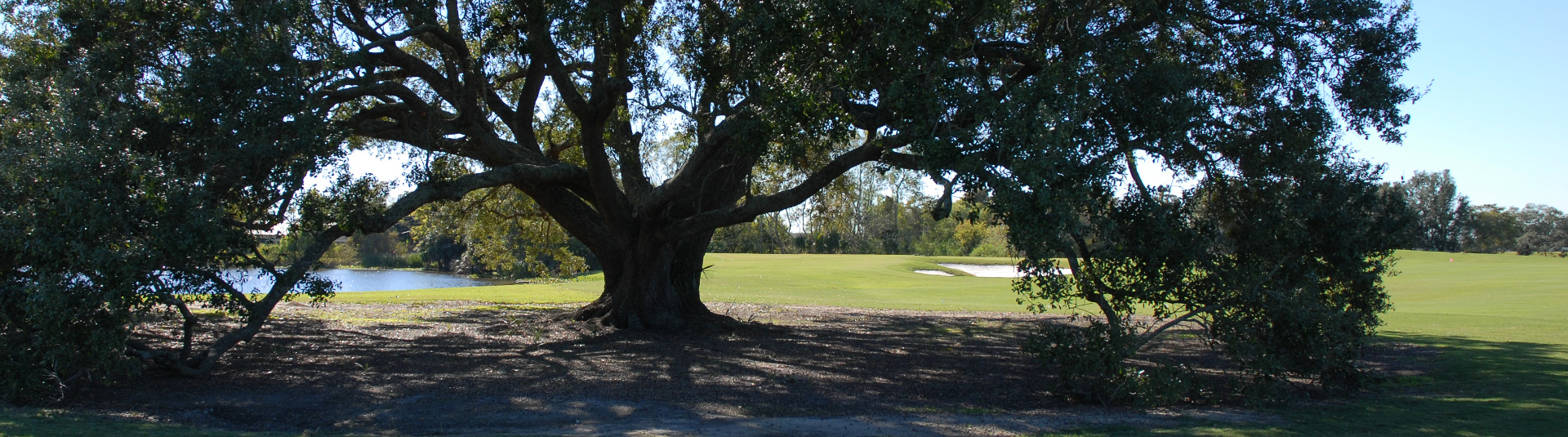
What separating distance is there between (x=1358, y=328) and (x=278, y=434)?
9.98m

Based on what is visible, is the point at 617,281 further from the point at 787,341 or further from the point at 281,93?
the point at 281,93

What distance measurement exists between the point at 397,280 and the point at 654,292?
38.9m

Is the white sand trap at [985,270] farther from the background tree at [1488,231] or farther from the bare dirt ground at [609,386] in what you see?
the background tree at [1488,231]

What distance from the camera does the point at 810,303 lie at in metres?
21.7

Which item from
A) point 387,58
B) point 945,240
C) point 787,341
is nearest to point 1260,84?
point 787,341

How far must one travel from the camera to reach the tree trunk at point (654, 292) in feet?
45.3

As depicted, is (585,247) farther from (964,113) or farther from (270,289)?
(964,113)

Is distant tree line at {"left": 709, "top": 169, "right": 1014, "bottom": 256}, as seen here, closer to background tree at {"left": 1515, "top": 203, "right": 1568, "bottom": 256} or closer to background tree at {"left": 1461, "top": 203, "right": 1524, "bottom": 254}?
background tree at {"left": 1461, "top": 203, "right": 1524, "bottom": 254}

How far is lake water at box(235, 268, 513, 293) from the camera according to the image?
135 ft

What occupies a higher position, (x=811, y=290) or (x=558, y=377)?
(x=811, y=290)

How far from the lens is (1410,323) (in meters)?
16.6

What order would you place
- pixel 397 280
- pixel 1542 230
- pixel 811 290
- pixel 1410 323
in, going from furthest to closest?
pixel 1542 230 < pixel 397 280 < pixel 811 290 < pixel 1410 323

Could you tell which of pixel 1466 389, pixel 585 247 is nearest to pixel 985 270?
pixel 585 247

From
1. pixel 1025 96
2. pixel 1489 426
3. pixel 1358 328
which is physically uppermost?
pixel 1025 96
